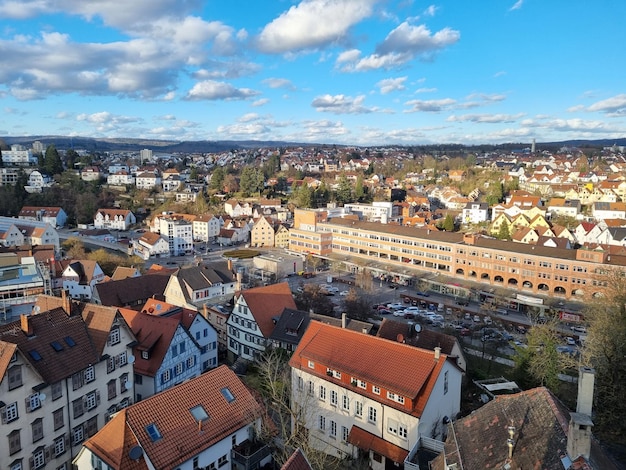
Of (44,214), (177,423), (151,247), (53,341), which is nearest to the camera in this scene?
(177,423)

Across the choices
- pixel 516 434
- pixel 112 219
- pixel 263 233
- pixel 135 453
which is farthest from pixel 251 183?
pixel 516 434

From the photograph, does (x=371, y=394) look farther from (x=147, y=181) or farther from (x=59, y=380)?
(x=147, y=181)

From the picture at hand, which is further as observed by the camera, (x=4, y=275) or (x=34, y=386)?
(x=4, y=275)

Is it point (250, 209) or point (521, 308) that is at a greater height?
point (250, 209)

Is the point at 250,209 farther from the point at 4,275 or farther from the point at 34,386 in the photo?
the point at 34,386

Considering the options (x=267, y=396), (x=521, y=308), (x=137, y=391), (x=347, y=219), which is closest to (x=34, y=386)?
(x=137, y=391)

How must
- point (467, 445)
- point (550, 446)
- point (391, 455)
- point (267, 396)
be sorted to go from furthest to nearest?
1. point (267, 396)
2. point (391, 455)
3. point (467, 445)
4. point (550, 446)

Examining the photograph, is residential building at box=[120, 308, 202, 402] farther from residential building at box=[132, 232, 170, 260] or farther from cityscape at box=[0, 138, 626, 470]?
residential building at box=[132, 232, 170, 260]
